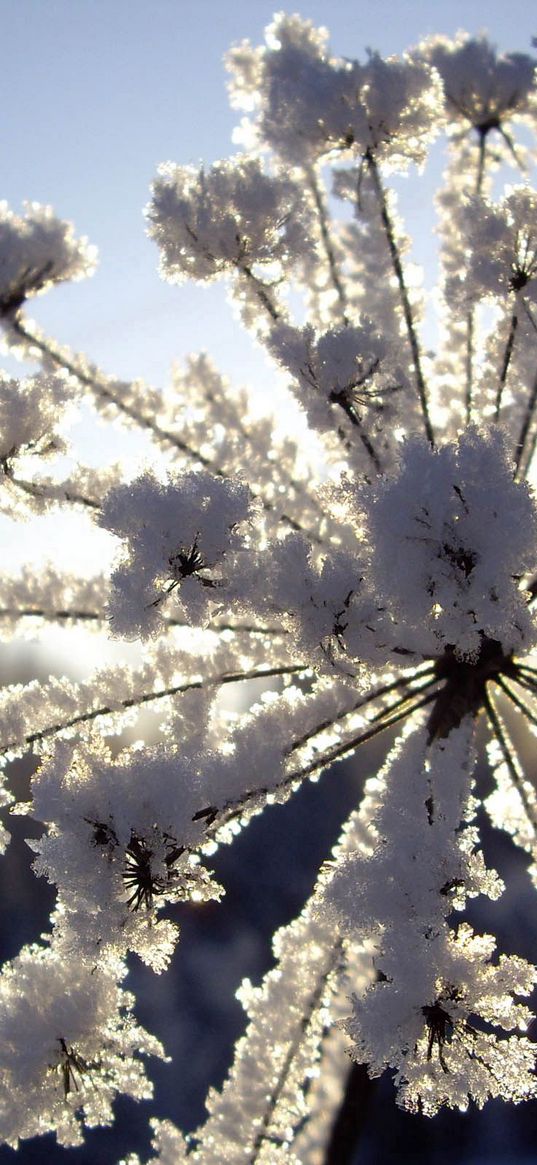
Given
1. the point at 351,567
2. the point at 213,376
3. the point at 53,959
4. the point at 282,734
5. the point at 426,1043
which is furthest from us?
the point at 213,376

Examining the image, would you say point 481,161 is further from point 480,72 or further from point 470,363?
point 470,363

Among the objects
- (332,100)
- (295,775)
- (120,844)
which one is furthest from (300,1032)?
(332,100)

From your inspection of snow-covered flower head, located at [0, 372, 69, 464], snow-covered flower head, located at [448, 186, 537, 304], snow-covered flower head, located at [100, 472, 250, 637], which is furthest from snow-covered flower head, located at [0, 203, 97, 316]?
snow-covered flower head, located at [100, 472, 250, 637]

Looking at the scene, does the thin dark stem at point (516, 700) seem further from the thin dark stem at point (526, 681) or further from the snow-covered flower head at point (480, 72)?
the snow-covered flower head at point (480, 72)

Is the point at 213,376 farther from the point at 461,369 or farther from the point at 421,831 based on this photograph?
the point at 421,831

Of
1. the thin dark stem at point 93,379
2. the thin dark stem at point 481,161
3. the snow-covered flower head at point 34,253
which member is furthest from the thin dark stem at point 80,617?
the thin dark stem at point 481,161

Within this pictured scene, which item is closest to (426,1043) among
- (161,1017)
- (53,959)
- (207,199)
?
(53,959)

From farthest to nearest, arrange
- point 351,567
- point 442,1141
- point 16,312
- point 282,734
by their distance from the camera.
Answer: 1. point 442,1141
2. point 16,312
3. point 282,734
4. point 351,567
